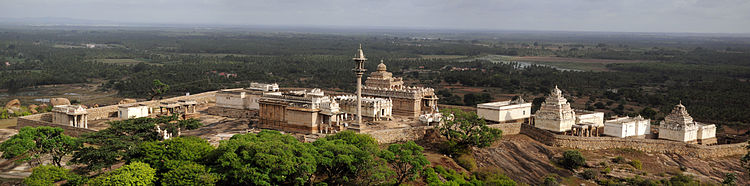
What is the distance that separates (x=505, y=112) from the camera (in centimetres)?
4166

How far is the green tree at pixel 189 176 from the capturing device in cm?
2553

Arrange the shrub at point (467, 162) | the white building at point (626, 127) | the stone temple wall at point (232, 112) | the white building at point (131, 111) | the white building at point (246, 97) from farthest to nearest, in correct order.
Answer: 1. the white building at point (246, 97)
2. the stone temple wall at point (232, 112)
3. the white building at point (131, 111)
4. the white building at point (626, 127)
5. the shrub at point (467, 162)

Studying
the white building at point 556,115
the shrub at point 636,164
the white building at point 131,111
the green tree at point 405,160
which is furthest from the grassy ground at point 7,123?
the shrub at point 636,164

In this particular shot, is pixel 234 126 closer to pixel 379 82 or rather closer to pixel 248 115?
pixel 248 115

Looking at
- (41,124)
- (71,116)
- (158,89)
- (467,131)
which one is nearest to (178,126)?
(71,116)

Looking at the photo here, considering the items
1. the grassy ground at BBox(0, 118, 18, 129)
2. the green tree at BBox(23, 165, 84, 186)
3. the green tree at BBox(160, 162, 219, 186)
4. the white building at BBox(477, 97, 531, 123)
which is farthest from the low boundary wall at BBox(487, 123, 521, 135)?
the grassy ground at BBox(0, 118, 18, 129)

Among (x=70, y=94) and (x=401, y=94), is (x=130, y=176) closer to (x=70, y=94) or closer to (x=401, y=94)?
(x=401, y=94)

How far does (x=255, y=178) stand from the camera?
83.6ft

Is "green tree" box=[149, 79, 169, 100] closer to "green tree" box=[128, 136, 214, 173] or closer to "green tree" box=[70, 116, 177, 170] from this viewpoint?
"green tree" box=[70, 116, 177, 170]

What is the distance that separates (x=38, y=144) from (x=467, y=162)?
20.8 m

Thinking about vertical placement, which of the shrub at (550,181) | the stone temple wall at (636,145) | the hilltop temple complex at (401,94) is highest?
the hilltop temple complex at (401,94)

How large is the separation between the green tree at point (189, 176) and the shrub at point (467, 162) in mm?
13791

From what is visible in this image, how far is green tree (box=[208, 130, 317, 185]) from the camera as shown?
25734 millimetres

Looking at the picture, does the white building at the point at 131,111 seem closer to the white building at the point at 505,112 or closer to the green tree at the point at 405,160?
the green tree at the point at 405,160
